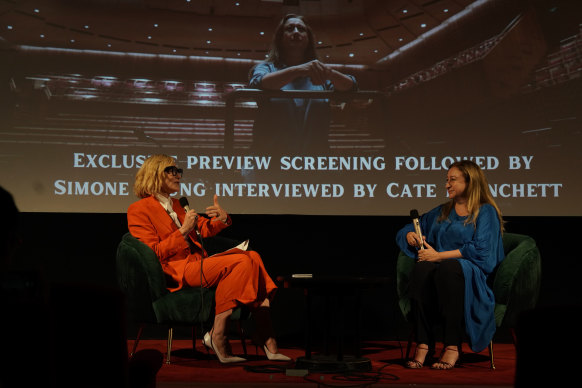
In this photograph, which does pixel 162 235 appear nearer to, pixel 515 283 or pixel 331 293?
pixel 331 293

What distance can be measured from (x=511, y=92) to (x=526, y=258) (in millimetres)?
1513

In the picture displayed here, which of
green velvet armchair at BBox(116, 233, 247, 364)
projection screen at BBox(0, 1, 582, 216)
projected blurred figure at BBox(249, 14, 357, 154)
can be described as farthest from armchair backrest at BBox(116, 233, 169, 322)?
projected blurred figure at BBox(249, 14, 357, 154)

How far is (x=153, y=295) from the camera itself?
379cm

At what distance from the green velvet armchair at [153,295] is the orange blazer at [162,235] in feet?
0.29

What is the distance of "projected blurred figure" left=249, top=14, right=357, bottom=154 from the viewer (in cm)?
486

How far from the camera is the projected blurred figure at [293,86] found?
15.9 ft

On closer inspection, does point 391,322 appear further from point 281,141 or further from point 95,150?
point 95,150

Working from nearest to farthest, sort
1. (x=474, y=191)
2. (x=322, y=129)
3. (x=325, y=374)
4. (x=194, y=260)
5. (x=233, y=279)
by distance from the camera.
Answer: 1. (x=325, y=374)
2. (x=233, y=279)
3. (x=474, y=191)
4. (x=194, y=260)
5. (x=322, y=129)

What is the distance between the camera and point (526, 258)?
12.4ft

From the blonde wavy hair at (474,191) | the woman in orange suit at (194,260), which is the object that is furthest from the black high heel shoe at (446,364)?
the woman in orange suit at (194,260)

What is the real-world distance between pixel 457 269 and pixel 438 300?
0.65 ft

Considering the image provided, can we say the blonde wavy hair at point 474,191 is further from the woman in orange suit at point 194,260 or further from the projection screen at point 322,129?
the woman in orange suit at point 194,260

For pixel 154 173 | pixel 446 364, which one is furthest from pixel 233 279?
pixel 446 364

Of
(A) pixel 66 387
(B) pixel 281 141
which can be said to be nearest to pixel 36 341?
(A) pixel 66 387
